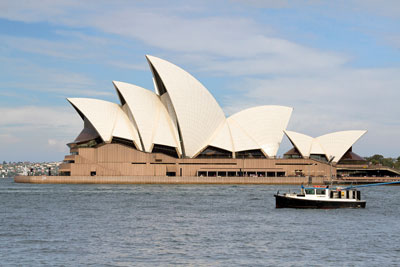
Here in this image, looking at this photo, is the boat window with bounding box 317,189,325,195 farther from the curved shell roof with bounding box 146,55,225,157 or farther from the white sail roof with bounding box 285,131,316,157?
the white sail roof with bounding box 285,131,316,157

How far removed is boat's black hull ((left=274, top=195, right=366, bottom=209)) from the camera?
153 feet

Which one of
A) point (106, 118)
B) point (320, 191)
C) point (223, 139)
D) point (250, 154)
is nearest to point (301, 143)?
point (250, 154)

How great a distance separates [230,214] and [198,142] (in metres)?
53.4

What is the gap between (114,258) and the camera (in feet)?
80.4

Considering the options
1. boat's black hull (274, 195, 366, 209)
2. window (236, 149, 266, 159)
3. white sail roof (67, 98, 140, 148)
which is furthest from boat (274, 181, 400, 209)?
window (236, 149, 266, 159)

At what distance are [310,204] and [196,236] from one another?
1801cm

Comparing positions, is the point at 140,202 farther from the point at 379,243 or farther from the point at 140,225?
the point at 379,243

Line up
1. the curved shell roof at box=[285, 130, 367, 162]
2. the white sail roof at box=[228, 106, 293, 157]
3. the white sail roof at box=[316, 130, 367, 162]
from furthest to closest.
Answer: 1. the white sail roof at box=[316, 130, 367, 162]
2. the curved shell roof at box=[285, 130, 367, 162]
3. the white sail roof at box=[228, 106, 293, 157]

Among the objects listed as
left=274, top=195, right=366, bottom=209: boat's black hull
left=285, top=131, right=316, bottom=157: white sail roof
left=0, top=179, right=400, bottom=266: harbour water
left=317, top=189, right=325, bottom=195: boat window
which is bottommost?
left=0, top=179, right=400, bottom=266: harbour water

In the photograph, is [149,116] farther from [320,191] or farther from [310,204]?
[310,204]

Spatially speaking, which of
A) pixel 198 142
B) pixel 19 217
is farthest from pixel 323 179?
pixel 19 217

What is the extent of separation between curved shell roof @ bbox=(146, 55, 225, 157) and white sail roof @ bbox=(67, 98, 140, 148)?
7457mm

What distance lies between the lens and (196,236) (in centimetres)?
3091

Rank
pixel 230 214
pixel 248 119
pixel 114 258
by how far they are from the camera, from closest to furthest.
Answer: pixel 114 258, pixel 230 214, pixel 248 119
